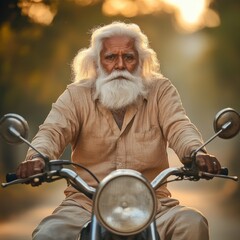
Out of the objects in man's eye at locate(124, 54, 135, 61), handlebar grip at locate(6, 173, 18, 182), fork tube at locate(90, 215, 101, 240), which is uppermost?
man's eye at locate(124, 54, 135, 61)

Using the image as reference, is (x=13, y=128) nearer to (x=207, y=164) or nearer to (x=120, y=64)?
(x=207, y=164)

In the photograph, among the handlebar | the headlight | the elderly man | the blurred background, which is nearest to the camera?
the headlight

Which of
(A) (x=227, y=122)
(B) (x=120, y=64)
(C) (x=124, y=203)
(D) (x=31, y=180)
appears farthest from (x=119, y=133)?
(C) (x=124, y=203)

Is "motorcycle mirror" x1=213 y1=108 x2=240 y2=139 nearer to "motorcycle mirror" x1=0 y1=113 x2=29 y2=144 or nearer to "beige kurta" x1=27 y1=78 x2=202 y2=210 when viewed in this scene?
"beige kurta" x1=27 y1=78 x2=202 y2=210

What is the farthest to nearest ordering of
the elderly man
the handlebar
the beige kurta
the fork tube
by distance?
the beige kurta, the elderly man, the handlebar, the fork tube

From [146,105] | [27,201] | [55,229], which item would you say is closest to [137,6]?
[27,201]

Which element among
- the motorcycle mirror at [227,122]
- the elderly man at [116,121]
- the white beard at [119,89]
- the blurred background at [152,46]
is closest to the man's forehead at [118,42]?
the elderly man at [116,121]

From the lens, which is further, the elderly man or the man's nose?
the man's nose

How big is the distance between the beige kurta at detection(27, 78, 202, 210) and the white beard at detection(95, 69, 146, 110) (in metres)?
0.04

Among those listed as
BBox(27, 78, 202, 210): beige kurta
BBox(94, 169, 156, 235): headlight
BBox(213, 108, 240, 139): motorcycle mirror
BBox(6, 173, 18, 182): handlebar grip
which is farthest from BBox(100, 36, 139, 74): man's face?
BBox(94, 169, 156, 235): headlight

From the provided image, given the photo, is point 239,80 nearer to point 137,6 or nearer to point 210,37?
point 210,37

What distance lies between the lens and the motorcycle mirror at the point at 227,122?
3881 millimetres

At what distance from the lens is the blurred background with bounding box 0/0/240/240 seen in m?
11.6

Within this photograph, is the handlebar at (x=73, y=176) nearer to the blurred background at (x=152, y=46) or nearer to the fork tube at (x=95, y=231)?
the fork tube at (x=95, y=231)
